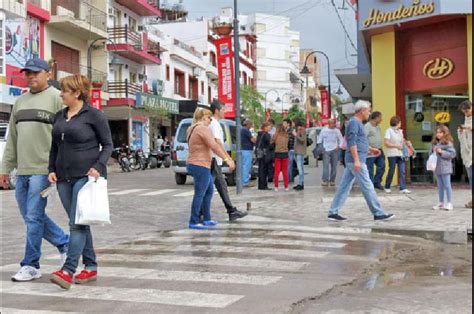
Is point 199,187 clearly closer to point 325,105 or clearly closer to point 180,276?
point 180,276

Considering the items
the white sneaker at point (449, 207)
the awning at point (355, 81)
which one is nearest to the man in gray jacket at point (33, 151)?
the white sneaker at point (449, 207)

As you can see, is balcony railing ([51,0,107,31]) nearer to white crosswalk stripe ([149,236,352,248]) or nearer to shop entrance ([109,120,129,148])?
shop entrance ([109,120,129,148])

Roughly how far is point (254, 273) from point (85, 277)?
1545mm

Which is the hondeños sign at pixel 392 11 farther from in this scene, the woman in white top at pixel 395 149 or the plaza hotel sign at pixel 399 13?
the woman in white top at pixel 395 149

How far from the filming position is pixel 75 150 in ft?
18.7

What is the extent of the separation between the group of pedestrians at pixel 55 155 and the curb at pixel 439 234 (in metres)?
4.44

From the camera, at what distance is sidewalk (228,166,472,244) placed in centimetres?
909

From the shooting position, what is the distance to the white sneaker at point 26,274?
5.97 metres

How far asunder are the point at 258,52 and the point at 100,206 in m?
87.3

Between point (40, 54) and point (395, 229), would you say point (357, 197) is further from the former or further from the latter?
point (40, 54)

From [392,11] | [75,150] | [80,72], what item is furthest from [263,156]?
→ [80,72]

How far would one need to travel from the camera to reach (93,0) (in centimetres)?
3881

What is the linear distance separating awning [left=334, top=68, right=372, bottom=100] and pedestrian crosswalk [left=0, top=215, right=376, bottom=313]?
15597 mm

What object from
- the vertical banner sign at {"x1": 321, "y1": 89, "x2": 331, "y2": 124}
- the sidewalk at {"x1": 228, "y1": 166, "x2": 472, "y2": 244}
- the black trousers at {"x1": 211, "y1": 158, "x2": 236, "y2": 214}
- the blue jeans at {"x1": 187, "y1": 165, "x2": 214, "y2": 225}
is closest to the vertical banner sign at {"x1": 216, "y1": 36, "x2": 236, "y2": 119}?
the sidewalk at {"x1": 228, "y1": 166, "x2": 472, "y2": 244}
